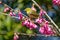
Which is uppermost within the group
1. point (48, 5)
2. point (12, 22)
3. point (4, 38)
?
point (48, 5)

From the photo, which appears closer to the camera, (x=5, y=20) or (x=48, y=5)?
(x=5, y=20)

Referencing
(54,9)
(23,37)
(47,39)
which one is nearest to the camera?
(47,39)

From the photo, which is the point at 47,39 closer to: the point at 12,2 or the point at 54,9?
the point at 54,9

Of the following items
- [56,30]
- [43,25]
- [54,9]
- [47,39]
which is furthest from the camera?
[54,9]

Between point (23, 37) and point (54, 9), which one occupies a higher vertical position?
point (54, 9)

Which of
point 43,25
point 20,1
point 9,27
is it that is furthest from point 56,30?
point 20,1

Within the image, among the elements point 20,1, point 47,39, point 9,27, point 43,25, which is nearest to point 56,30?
point 43,25

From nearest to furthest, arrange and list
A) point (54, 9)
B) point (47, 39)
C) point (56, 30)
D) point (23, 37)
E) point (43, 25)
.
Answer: point (43, 25)
point (56, 30)
point (47, 39)
point (23, 37)
point (54, 9)

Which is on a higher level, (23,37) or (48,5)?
(48,5)

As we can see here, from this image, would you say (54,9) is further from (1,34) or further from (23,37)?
(1,34)
